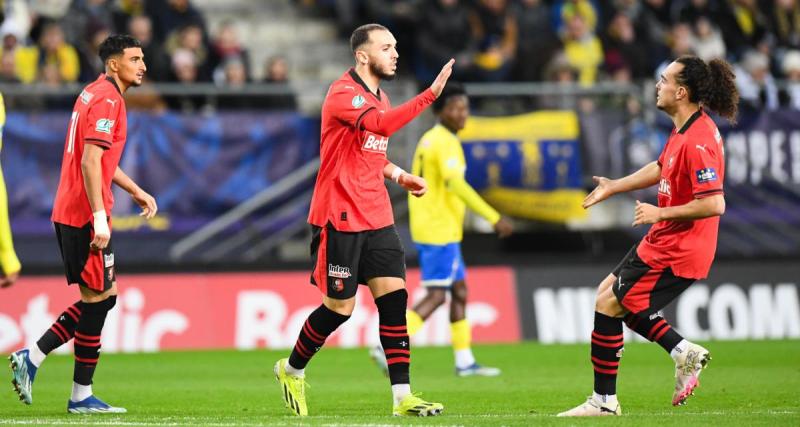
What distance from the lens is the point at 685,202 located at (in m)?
9.07

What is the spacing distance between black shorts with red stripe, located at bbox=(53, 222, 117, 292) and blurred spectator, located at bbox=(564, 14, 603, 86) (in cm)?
1161

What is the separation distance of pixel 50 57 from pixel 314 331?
32.2 feet

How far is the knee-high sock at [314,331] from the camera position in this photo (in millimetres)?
9266

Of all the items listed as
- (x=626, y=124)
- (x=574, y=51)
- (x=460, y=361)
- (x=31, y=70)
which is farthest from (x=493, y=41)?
(x=460, y=361)

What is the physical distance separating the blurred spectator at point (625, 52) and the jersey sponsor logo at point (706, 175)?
1157 centimetres

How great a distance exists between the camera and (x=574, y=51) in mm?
20328

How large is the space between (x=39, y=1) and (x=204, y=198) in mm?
4948

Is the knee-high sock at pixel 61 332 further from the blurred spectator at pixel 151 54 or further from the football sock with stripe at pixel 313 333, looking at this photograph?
the blurred spectator at pixel 151 54

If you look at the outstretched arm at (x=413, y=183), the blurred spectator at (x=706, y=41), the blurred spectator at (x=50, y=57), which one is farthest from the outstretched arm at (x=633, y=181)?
the blurred spectator at (x=706, y=41)

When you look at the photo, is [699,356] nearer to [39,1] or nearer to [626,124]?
[626,124]

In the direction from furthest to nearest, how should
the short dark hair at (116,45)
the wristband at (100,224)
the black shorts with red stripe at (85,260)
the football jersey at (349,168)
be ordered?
the short dark hair at (116,45) < the black shorts with red stripe at (85,260) < the wristband at (100,224) < the football jersey at (349,168)

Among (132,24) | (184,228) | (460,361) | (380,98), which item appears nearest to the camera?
(380,98)

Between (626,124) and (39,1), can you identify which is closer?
(626,124)

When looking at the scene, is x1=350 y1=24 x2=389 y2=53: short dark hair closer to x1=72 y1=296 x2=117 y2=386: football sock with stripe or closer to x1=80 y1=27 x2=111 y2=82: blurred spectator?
x1=72 y1=296 x2=117 y2=386: football sock with stripe
